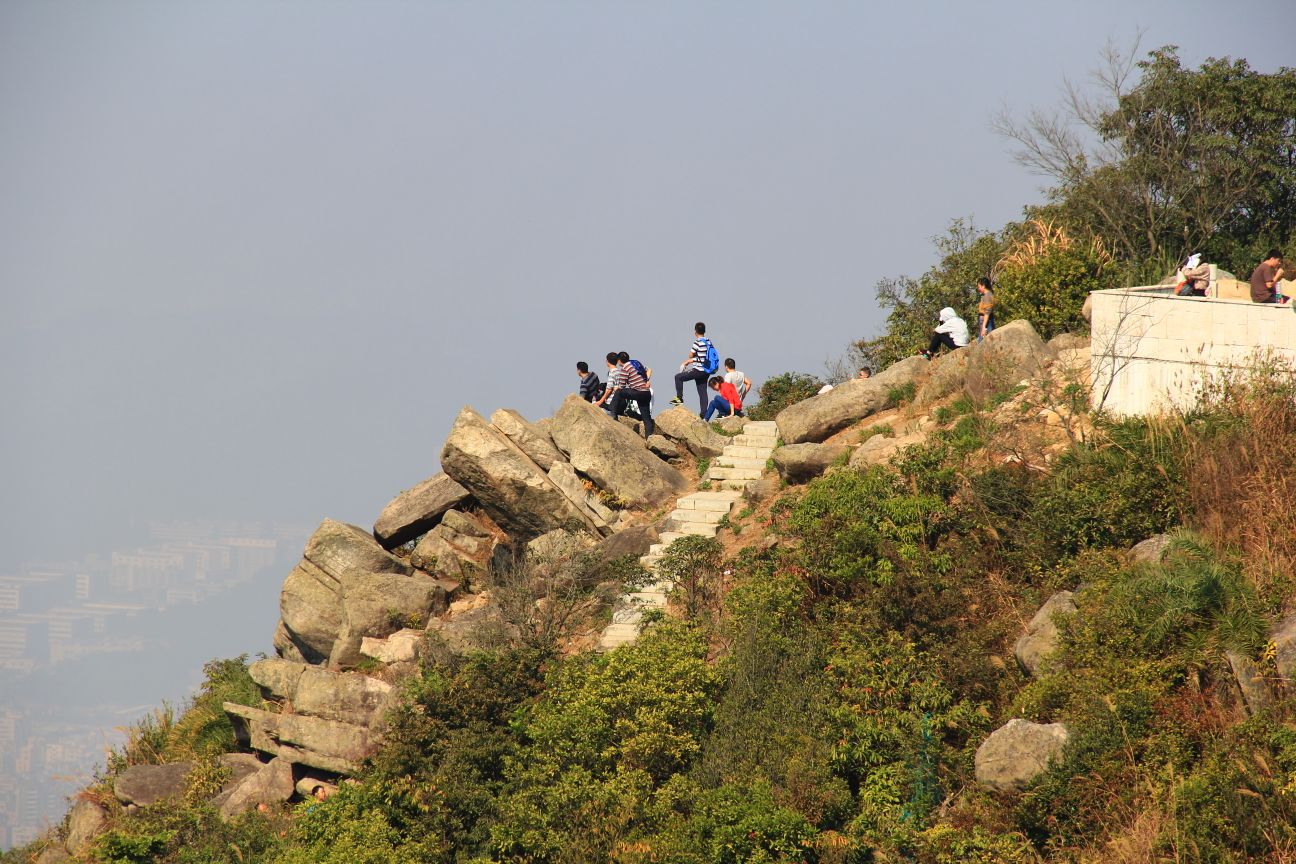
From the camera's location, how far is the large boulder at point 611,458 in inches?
1065

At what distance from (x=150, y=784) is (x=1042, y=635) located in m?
14.9

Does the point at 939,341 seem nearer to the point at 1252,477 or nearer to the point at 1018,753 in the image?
the point at 1252,477

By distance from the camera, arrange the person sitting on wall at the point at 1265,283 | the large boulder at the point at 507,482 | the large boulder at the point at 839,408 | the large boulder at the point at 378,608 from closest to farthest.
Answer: the person sitting on wall at the point at 1265,283 < the large boulder at the point at 378,608 < the large boulder at the point at 839,408 < the large boulder at the point at 507,482

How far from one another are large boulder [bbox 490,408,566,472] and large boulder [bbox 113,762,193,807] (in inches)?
323

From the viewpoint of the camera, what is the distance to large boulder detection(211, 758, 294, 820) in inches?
863

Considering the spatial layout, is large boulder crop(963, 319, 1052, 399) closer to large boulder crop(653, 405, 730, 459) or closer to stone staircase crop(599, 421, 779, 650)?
stone staircase crop(599, 421, 779, 650)

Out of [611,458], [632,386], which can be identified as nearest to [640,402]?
[632,386]

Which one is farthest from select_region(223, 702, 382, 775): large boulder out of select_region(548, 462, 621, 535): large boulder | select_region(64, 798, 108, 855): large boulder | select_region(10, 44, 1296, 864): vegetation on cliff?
select_region(548, 462, 621, 535): large boulder

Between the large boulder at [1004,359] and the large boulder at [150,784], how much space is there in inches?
575

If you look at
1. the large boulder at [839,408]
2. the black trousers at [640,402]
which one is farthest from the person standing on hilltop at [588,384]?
the large boulder at [839,408]

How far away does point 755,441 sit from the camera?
90.7 ft

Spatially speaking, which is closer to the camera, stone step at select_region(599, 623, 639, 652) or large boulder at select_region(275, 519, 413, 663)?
stone step at select_region(599, 623, 639, 652)

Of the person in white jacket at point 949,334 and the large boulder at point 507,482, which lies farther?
the person in white jacket at point 949,334

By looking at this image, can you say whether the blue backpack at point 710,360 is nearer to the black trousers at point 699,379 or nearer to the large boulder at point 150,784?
the black trousers at point 699,379
